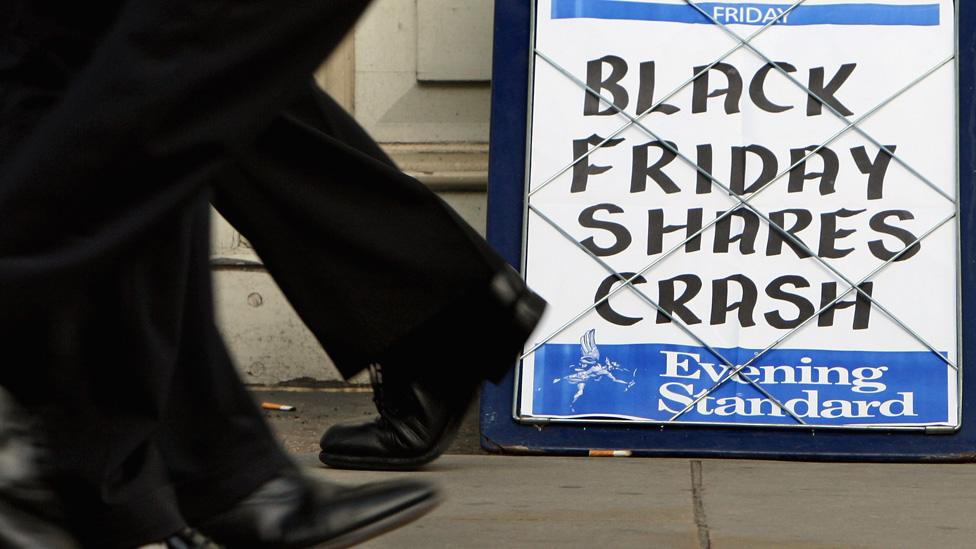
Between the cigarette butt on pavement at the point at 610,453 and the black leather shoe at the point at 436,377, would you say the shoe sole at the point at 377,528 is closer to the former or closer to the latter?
the black leather shoe at the point at 436,377

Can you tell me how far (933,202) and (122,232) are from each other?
6.24ft

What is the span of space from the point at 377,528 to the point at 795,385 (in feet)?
4.62

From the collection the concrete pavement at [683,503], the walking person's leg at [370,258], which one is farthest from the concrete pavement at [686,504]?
the walking person's leg at [370,258]

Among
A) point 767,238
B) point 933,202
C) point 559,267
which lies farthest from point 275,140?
point 933,202

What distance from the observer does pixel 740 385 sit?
8.84ft

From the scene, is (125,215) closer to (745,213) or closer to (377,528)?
(377,528)

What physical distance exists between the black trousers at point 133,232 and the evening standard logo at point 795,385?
1.31 m

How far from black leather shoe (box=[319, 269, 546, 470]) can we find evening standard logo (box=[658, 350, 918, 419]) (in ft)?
1.91

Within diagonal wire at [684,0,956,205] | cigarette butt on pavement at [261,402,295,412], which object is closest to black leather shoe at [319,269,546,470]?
cigarette butt on pavement at [261,402,295,412]

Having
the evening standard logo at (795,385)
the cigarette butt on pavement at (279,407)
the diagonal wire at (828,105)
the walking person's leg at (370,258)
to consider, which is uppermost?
the diagonal wire at (828,105)

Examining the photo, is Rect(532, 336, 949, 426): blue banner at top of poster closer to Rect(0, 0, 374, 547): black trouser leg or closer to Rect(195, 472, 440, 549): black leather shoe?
Rect(195, 472, 440, 549): black leather shoe

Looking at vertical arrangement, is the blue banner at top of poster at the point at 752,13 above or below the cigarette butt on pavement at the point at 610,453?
above

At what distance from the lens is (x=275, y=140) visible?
6.09 ft

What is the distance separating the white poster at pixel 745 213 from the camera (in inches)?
106
